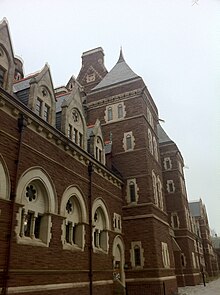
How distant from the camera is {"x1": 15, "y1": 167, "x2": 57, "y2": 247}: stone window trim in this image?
10.6 metres

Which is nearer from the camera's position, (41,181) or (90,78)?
(41,181)

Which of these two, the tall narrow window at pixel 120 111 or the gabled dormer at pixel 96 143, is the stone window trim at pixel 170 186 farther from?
the gabled dormer at pixel 96 143

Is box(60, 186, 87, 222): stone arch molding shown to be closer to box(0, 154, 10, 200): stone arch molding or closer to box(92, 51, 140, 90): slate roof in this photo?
box(0, 154, 10, 200): stone arch molding

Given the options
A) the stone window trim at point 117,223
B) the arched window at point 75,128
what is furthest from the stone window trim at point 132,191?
the arched window at point 75,128

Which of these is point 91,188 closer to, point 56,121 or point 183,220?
point 56,121

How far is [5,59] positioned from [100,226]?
10546 mm

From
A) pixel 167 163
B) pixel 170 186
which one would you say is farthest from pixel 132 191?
pixel 167 163

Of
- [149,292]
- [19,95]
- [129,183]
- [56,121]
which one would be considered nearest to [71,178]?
[56,121]

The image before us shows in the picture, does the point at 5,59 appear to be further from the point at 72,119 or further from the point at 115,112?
the point at 115,112

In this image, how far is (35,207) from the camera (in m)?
11.7

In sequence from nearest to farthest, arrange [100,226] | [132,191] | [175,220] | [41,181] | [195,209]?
[41,181], [100,226], [132,191], [175,220], [195,209]

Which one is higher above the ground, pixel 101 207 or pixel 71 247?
pixel 101 207

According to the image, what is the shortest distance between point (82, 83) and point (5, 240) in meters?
27.1

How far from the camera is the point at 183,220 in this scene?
3462 cm
